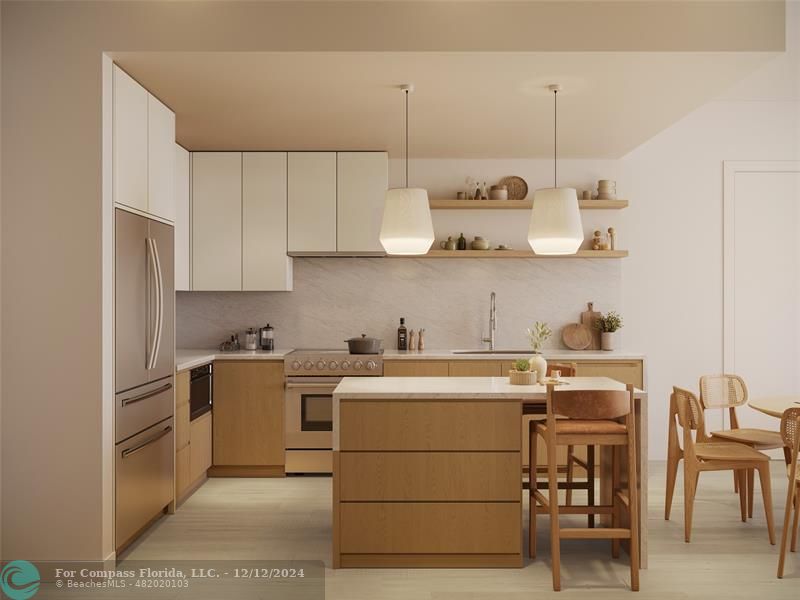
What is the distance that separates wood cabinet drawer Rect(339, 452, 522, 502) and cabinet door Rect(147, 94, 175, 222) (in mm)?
1896

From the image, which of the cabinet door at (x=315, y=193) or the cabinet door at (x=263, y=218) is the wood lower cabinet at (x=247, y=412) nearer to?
the cabinet door at (x=263, y=218)

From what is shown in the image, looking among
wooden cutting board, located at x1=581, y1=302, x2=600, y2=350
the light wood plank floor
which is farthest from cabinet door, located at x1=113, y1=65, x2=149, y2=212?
wooden cutting board, located at x1=581, y1=302, x2=600, y2=350

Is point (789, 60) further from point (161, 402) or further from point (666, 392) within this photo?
point (161, 402)

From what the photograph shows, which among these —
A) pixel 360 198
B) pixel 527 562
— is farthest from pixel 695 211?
pixel 527 562

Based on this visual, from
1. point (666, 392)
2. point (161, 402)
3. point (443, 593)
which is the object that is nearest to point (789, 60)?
point (666, 392)

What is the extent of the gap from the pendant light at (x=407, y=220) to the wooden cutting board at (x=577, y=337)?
264 centimetres

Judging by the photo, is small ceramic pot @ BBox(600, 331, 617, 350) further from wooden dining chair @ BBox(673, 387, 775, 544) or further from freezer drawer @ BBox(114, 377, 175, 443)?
freezer drawer @ BBox(114, 377, 175, 443)

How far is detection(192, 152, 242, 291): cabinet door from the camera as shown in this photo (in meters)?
5.65

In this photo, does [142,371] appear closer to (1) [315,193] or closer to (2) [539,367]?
(2) [539,367]

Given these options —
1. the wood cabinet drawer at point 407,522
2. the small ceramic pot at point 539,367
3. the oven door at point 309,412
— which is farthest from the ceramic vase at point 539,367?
the oven door at point 309,412

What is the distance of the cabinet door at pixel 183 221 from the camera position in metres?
5.36

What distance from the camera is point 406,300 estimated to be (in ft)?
20.0

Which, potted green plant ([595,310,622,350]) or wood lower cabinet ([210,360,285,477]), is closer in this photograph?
wood lower cabinet ([210,360,285,477])

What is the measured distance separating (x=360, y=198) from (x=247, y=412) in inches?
75.5
